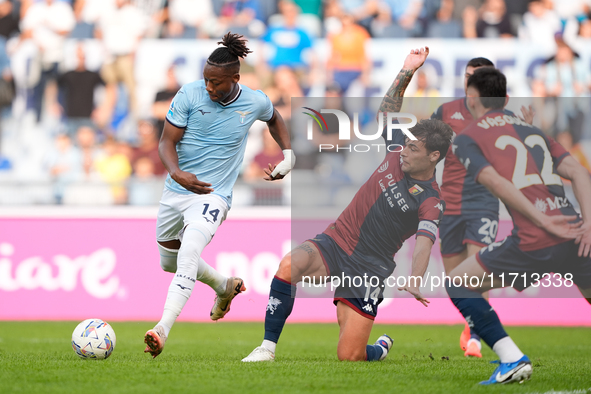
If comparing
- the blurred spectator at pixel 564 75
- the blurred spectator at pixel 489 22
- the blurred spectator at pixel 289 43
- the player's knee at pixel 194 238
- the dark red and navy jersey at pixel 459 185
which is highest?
the blurred spectator at pixel 489 22

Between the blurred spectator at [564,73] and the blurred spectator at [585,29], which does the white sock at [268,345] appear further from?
the blurred spectator at [585,29]

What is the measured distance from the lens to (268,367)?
5133mm

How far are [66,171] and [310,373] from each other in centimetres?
827

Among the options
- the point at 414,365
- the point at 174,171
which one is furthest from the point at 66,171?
the point at 414,365

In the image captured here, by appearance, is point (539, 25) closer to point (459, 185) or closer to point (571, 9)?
point (571, 9)

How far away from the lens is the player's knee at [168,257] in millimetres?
6493

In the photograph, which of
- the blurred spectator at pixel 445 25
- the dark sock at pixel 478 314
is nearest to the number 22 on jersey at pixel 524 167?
the dark sock at pixel 478 314

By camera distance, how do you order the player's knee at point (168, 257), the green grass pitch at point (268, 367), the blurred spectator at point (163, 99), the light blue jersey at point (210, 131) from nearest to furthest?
the green grass pitch at point (268, 367), the light blue jersey at point (210, 131), the player's knee at point (168, 257), the blurred spectator at point (163, 99)

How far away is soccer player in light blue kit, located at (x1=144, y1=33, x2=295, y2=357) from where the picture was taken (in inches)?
223

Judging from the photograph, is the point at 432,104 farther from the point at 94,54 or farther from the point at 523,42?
the point at 94,54

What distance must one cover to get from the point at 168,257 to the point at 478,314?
3134 mm

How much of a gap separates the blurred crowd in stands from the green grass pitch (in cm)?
454

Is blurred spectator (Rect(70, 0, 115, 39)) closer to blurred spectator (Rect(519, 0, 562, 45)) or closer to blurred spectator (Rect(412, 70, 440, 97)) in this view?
blurred spectator (Rect(412, 70, 440, 97))

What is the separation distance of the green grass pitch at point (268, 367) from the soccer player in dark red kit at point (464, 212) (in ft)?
3.11
